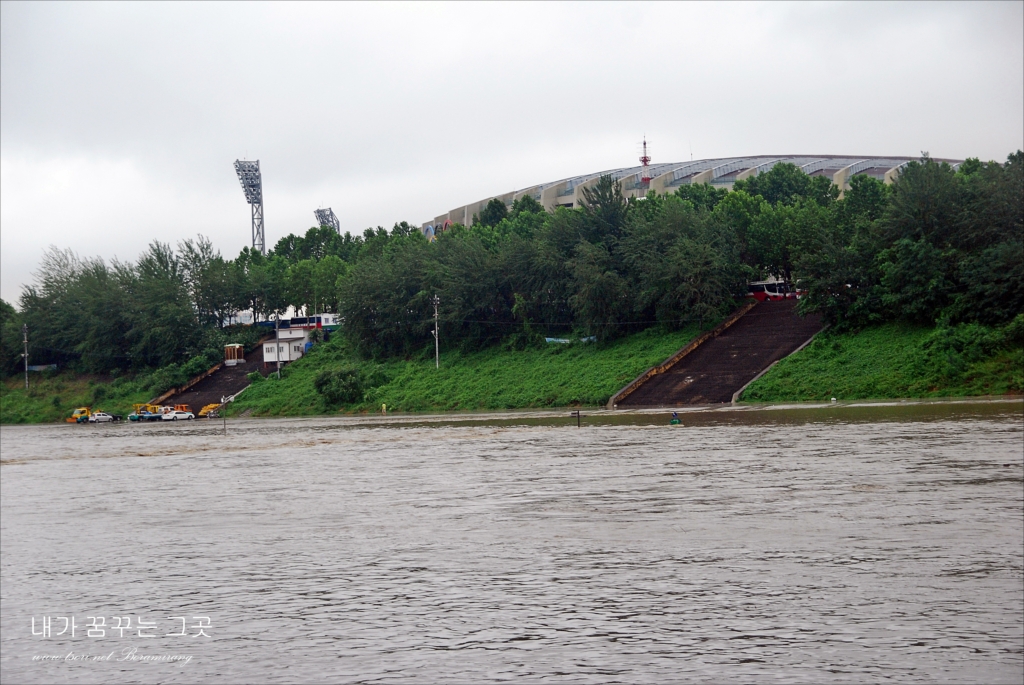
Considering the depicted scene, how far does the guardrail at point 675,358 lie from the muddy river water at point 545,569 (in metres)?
21.1

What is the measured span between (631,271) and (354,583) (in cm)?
4780

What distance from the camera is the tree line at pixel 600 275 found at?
150ft

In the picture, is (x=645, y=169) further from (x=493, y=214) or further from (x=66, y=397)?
(x=66, y=397)

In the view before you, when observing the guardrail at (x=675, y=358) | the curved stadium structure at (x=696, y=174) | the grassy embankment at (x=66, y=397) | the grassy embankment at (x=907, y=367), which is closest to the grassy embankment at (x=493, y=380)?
the guardrail at (x=675, y=358)

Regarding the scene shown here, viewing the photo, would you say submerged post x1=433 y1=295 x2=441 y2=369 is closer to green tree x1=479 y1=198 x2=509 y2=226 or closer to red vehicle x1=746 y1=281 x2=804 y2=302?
red vehicle x1=746 y1=281 x2=804 y2=302

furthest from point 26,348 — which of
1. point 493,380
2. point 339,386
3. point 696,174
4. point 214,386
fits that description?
point 696,174

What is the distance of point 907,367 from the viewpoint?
41.9 metres

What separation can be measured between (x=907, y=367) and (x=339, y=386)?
30.2m

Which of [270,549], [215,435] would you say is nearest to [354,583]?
[270,549]

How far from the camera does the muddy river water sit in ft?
29.9

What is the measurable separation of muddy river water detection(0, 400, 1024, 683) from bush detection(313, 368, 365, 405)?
31130 millimetres

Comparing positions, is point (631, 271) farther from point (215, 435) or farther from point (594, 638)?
point (594, 638)

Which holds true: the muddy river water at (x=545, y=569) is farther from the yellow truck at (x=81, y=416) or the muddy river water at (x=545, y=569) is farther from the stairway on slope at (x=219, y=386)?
the yellow truck at (x=81, y=416)

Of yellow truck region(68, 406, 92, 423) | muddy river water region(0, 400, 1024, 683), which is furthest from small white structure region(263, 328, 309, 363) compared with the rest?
muddy river water region(0, 400, 1024, 683)
